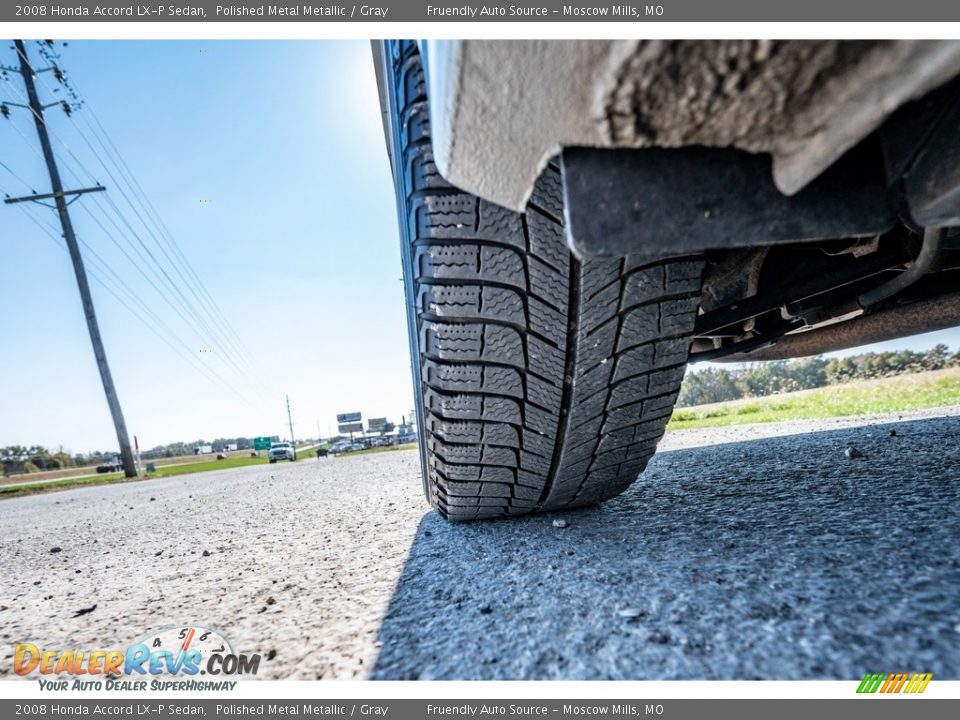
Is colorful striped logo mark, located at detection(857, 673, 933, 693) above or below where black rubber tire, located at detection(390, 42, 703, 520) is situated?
below

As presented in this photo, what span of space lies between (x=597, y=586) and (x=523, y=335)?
17.5 inches

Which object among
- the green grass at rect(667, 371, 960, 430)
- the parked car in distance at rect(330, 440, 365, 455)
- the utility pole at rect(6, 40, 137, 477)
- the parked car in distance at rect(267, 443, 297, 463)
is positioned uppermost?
the utility pole at rect(6, 40, 137, 477)

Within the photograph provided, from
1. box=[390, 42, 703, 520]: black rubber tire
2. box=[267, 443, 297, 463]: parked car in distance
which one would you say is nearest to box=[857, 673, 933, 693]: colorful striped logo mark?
box=[390, 42, 703, 520]: black rubber tire

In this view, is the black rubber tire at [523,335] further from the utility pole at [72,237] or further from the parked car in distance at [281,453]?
the parked car in distance at [281,453]

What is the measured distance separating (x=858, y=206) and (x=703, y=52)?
0.79 feet

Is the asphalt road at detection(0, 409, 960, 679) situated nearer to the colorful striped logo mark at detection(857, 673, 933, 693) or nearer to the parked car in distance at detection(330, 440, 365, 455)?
the colorful striped logo mark at detection(857, 673, 933, 693)

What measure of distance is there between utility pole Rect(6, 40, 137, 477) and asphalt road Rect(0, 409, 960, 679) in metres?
11.2

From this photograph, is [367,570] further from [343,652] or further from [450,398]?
[450,398]

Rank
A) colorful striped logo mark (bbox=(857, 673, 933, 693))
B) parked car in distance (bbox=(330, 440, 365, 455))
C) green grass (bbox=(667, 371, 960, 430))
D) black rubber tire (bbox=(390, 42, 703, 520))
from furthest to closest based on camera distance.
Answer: parked car in distance (bbox=(330, 440, 365, 455)) < green grass (bbox=(667, 371, 960, 430)) < black rubber tire (bbox=(390, 42, 703, 520)) < colorful striped logo mark (bbox=(857, 673, 933, 693))

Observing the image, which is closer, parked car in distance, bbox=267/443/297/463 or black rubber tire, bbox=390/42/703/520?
black rubber tire, bbox=390/42/703/520

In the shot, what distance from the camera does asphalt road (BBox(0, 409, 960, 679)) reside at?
0.51 metres

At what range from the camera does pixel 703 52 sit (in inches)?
12.1

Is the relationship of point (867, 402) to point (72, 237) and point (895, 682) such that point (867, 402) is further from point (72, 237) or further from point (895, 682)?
point (72, 237)

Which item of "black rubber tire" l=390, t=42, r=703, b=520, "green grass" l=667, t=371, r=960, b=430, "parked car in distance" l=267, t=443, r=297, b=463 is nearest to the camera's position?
"black rubber tire" l=390, t=42, r=703, b=520
